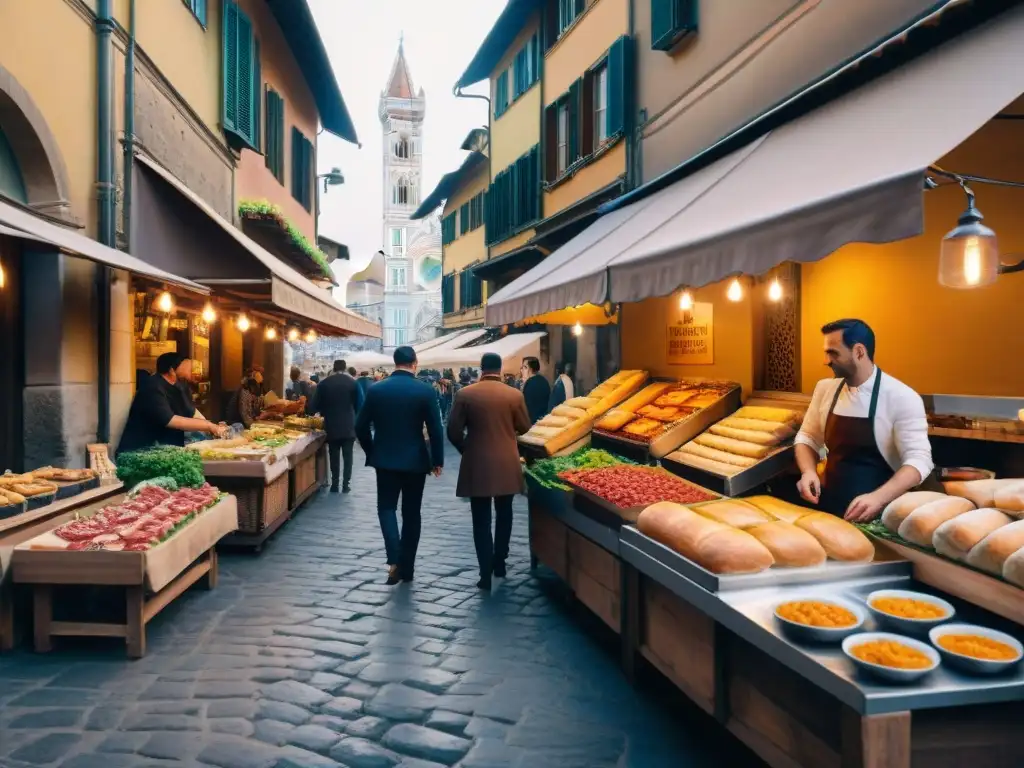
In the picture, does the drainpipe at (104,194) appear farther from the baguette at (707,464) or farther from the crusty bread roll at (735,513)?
the crusty bread roll at (735,513)

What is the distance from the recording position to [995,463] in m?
4.68

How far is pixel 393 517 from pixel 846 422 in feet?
12.5

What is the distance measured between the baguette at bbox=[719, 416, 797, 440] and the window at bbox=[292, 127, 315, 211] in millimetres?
13909

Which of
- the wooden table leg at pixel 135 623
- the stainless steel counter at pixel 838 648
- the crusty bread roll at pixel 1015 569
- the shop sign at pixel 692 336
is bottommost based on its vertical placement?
the wooden table leg at pixel 135 623

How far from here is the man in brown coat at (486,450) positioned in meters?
6.11

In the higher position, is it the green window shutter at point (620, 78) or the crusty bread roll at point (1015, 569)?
the green window shutter at point (620, 78)

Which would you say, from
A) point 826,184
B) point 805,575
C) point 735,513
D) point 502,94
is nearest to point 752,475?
point 735,513

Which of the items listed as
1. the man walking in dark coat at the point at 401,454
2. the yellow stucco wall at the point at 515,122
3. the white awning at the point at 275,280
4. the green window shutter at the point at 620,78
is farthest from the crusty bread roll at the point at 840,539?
the yellow stucco wall at the point at 515,122

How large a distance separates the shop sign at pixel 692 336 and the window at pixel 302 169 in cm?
1191

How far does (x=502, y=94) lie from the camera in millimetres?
18672

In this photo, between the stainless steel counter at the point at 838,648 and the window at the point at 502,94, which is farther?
the window at the point at 502,94

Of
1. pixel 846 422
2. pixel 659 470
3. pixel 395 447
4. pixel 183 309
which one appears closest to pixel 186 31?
pixel 183 309

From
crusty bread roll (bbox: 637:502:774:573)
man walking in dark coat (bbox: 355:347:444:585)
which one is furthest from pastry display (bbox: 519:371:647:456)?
crusty bread roll (bbox: 637:502:774:573)

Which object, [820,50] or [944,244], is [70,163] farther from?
[944,244]
